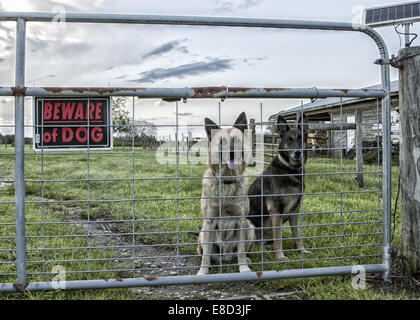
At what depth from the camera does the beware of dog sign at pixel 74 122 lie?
100.0 inches

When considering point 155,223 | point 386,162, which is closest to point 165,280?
point 386,162

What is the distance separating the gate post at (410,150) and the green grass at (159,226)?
0.83 feet

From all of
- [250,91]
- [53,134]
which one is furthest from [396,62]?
[53,134]

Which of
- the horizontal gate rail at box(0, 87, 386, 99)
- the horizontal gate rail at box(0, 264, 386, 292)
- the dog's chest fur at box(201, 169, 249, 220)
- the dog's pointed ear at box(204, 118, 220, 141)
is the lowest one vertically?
the horizontal gate rail at box(0, 264, 386, 292)

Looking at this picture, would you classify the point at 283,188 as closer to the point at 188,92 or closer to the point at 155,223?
the point at 188,92

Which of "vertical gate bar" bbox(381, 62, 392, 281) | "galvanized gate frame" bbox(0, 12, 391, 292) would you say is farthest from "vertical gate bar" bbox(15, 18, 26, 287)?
"vertical gate bar" bbox(381, 62, 392, 281)

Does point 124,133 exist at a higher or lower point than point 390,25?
lower

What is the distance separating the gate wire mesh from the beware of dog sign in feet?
0.27

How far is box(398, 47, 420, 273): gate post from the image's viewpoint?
9.14ft

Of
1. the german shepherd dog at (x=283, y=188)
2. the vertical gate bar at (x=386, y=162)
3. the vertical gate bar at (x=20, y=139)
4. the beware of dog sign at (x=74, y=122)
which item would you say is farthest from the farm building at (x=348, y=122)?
Answer: the vertical gate bar at (x=20, y=139)

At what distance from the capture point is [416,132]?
2.80 m

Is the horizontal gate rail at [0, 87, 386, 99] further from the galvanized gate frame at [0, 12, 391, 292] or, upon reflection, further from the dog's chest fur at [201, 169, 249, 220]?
the dog's chest fur at [201, 169, 249, 220]

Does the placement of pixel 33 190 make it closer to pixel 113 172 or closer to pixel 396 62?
pixel 113 172

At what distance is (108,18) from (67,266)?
219 centimetres
